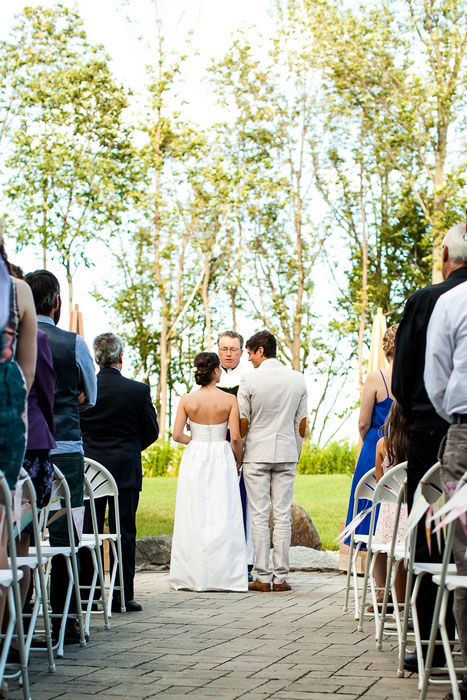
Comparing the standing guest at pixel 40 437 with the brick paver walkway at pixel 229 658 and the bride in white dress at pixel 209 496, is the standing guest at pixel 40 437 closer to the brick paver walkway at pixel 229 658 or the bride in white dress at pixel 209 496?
the brick paver walkway at pixel 229 658

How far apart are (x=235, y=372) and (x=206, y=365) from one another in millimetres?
1140

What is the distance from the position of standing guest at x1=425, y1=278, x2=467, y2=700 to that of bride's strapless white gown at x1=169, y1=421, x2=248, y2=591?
4.96 meters

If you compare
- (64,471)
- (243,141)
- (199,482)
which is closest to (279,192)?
(243,141)

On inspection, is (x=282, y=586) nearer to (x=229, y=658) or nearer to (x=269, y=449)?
(x=269, y=449)

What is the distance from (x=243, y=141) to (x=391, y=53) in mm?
5441

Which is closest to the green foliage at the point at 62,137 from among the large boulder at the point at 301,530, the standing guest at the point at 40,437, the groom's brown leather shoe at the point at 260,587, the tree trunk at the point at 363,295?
the tree trunk at the point at 363,295

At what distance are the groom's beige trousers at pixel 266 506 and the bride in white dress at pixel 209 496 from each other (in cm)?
13

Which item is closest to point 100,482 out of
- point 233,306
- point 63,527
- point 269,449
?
point 63,527

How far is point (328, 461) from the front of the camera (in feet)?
74.9

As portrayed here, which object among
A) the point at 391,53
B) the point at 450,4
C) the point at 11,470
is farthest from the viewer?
the point at 391,53

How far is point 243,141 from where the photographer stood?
108ft

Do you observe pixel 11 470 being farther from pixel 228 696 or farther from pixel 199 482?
pixel 199 482

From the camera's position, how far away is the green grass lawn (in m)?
13.4

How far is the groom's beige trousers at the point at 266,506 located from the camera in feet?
29.7
